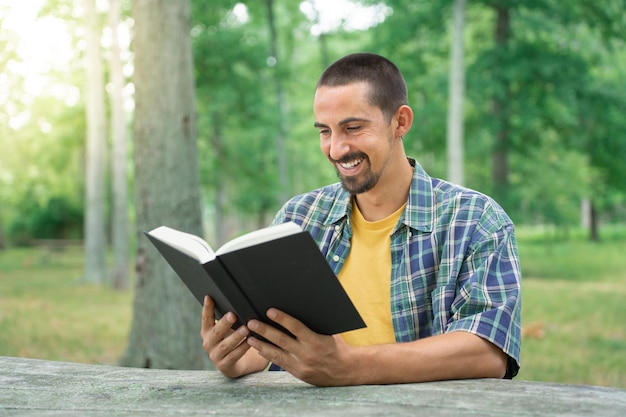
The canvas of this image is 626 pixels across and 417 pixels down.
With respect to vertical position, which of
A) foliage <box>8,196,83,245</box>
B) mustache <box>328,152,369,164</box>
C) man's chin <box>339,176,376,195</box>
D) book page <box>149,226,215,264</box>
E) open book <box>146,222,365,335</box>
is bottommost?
open book <box>146,222,365,335</box>

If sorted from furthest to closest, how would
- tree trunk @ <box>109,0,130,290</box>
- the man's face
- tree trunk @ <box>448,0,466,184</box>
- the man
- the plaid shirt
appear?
tree trunk @ <box>109,0,130,290</box> < tree trunk @ <box>448,0,466,184</box> < the man's face < the plaid shirt < the man

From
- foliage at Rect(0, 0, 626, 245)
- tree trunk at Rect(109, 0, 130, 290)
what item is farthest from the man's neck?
tree trunk at Rect(109, 0, 130, 290)

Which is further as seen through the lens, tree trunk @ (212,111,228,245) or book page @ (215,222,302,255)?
tree trunk @ (212,111,228,245)

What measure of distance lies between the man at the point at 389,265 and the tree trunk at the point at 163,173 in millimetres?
3312

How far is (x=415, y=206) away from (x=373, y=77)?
1.44 feet

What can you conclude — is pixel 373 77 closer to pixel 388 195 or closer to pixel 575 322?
pixel 388 195

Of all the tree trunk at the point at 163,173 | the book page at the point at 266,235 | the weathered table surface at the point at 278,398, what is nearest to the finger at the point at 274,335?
the weathered table surface at the point at 278,398

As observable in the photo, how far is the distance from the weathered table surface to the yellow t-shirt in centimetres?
34

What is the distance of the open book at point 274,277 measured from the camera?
1.75 m

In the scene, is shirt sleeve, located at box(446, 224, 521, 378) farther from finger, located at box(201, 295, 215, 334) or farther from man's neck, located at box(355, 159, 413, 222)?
finger, located at box(201, 295, 215, 334)

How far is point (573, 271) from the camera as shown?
18828 mm

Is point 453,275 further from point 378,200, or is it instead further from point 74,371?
point 74,371

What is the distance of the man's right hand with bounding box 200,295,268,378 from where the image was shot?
2.08m

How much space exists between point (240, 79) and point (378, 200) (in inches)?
584
